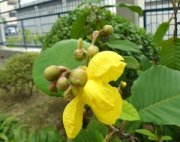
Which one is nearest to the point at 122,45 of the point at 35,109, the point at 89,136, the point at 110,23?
the point at 89,136

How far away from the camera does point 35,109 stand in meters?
4.17

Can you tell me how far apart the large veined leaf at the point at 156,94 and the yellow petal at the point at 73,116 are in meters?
0.31

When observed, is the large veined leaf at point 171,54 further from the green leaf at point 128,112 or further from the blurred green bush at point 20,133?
the blurred green bush at point 20,133

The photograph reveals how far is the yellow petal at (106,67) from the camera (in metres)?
0.53

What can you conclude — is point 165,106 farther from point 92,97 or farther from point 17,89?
point 17,89

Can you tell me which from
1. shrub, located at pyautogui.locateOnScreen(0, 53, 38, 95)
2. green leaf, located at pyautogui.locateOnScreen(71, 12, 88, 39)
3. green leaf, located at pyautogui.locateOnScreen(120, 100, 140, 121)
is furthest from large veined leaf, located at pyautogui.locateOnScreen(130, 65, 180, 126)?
shrub, located at pyautogui.locateOnScreen(0, 53, 38, 95)

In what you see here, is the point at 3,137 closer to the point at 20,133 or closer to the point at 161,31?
the point at 20,133

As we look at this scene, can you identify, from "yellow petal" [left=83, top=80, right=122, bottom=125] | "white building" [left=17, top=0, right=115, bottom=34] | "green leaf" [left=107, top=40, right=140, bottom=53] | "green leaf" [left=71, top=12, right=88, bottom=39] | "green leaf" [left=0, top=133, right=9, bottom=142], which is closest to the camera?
"yellow petal" [left=83, top=80, right=122, bottom=125]

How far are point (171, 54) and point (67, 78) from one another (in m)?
0.66

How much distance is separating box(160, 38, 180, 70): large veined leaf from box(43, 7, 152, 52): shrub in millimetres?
267

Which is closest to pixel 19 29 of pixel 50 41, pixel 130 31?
pixel 50 41

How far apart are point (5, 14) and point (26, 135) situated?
757 centimetres

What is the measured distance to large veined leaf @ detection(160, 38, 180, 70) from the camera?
1.17 m

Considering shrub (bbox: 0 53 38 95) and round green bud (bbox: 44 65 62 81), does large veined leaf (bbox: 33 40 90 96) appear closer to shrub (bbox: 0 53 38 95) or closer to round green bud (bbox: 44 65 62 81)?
round green bud (bbox: 44 65 62 81)
